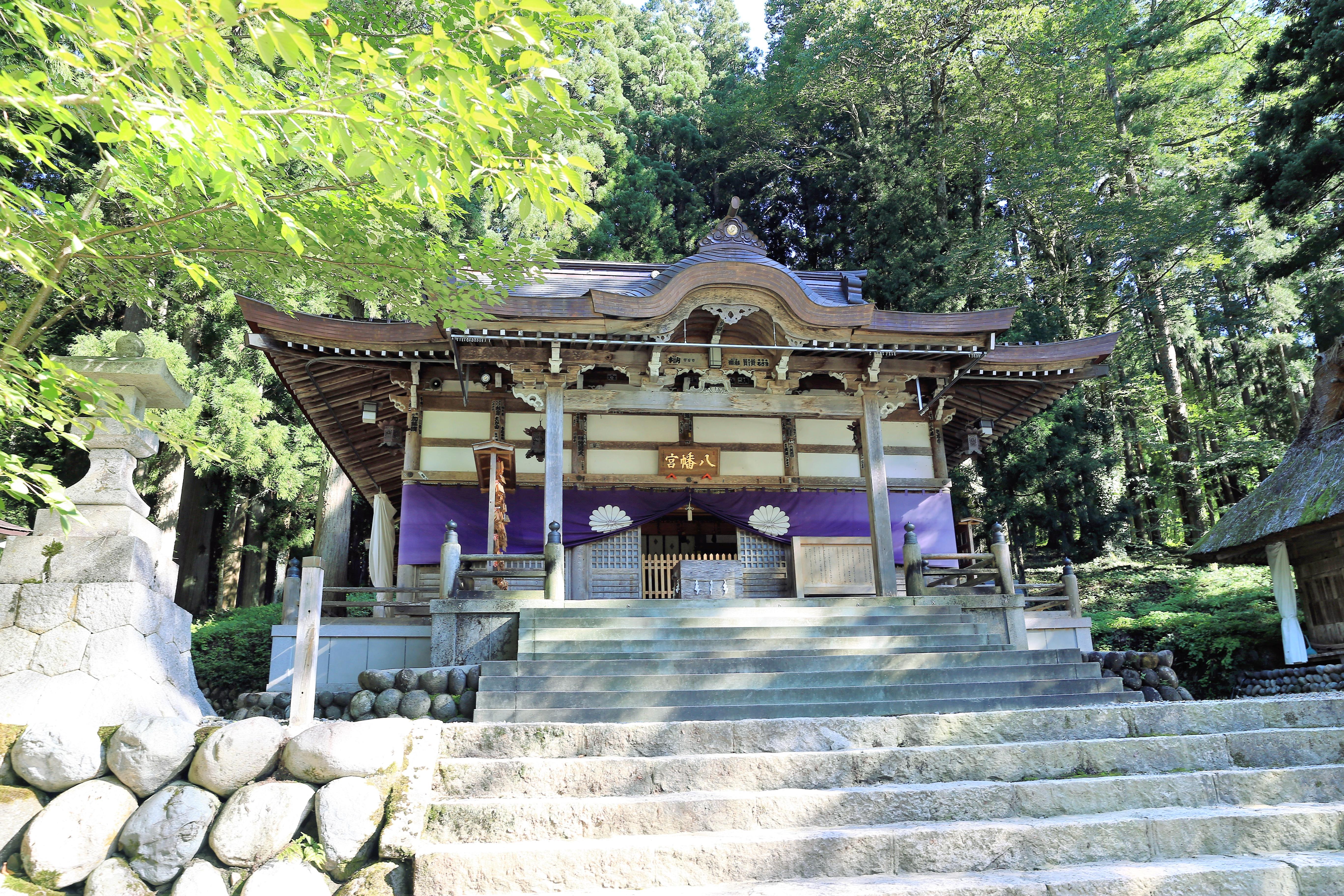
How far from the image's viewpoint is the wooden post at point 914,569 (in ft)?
29.6

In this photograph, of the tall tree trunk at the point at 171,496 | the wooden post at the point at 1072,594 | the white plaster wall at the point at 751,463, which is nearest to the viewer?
the wooden post at the point at 1072,594

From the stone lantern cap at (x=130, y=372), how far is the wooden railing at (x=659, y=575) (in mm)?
7171

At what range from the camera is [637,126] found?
26625mm

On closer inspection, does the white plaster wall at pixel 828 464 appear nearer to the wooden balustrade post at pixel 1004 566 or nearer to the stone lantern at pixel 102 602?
the wooden balustrade post at pixel 1004 566

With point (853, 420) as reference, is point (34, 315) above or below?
below

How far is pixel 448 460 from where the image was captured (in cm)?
1134

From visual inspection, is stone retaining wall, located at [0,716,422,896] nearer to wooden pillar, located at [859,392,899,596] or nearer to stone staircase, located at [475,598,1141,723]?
stone staircase, located at [475,598,1141,723]

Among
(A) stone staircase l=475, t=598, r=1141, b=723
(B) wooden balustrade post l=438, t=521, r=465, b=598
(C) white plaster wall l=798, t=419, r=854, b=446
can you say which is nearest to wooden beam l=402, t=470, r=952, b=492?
(C) white plaster wall l=798, t=419, r=854, b=446

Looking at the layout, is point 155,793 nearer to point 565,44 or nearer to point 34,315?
point 34,315

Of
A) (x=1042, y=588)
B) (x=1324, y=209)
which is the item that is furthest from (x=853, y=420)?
(x=1324, y=209)

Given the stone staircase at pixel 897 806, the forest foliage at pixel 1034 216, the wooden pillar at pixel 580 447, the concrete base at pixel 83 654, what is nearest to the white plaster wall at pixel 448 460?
the wooden pillar at pixel 580 447

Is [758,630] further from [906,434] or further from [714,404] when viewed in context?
[906,434]

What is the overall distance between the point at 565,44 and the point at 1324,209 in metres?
18.7

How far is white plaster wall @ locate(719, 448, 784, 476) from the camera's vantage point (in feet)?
39.2
